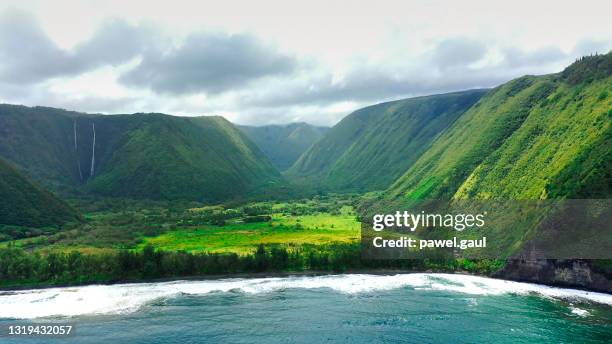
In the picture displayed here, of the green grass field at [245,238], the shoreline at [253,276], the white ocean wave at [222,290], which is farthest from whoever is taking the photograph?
the green grass field at [245,238]

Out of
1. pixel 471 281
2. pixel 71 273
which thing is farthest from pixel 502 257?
pixel 71 273

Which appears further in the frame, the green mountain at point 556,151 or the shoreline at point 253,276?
the green mountain at point 556,151

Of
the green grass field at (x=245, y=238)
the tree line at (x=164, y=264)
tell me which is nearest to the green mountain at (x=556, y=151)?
the tree line at (x=164, y=264)

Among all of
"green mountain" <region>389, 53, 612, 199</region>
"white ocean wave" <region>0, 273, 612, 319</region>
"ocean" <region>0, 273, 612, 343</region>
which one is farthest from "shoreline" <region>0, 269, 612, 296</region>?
"green mountain" <region>389, 53, 612, 199</region>

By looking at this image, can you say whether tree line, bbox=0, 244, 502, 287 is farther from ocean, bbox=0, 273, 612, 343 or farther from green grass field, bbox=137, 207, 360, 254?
green grass field, bbox=137, 207, 360, 254

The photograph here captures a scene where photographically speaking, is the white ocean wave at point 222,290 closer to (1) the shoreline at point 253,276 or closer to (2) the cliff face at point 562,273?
(1) the shoreline at point 253,276

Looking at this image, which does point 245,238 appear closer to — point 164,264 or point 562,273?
point 164,264
